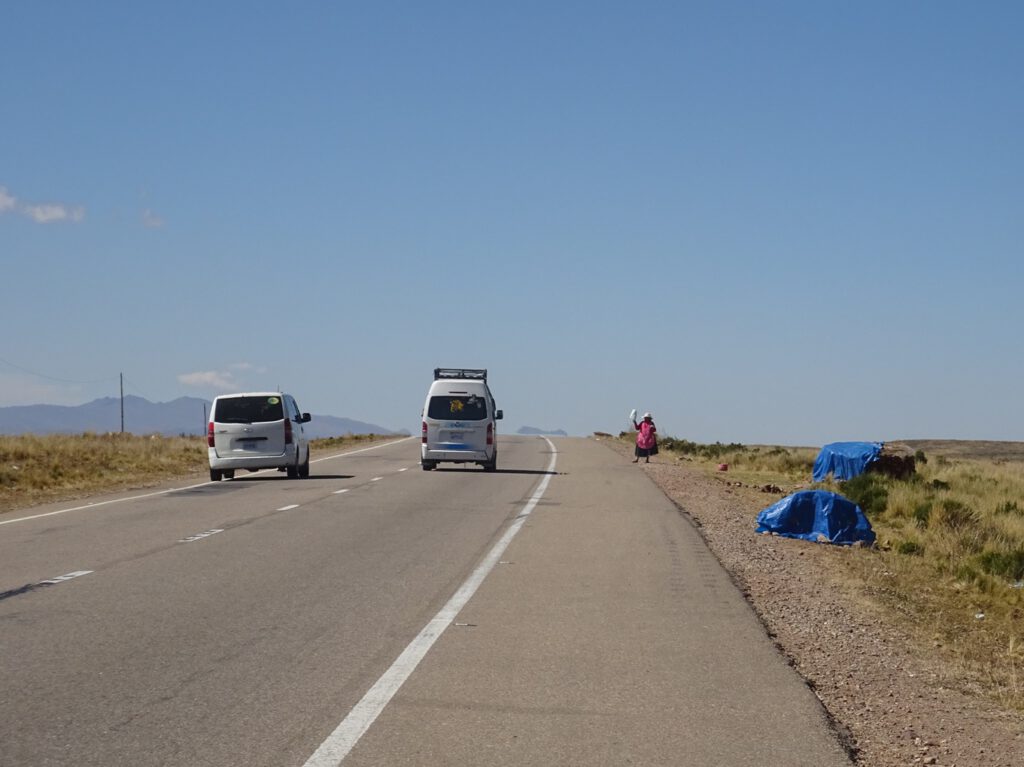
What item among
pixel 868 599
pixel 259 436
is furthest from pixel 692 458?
pixel 868 599

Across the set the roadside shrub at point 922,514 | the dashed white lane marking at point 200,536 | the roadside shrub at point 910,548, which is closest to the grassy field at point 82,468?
the dashed white lane marking at point 200,536

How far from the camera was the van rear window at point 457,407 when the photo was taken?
1258 inches

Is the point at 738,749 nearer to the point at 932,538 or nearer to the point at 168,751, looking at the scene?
the point at 168,751

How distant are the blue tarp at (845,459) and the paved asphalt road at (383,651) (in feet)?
56.2

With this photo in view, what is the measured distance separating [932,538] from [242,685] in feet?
47.5

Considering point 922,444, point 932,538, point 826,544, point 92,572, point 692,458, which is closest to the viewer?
point 92,572

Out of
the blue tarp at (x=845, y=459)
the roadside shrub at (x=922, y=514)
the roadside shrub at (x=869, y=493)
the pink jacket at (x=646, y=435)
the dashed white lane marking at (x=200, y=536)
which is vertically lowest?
the roadside shrub at (x=922, y=514)

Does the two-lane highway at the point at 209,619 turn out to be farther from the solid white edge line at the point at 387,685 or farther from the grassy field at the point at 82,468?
the grassy field at the point at 82,468

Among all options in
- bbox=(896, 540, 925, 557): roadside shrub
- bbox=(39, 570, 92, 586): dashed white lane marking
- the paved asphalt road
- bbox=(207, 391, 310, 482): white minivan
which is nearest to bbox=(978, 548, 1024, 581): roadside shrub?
bbox=(896, 540, 925, 557): roadside shrub

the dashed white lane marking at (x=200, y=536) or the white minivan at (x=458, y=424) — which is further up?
the white minivan at (x=458, y=424)

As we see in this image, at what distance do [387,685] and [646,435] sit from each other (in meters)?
32.7

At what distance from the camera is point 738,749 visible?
6406 millimetres

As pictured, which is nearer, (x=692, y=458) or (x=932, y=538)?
(x=932, y=538)

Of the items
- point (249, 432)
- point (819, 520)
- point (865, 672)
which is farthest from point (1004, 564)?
point (249, 432)
